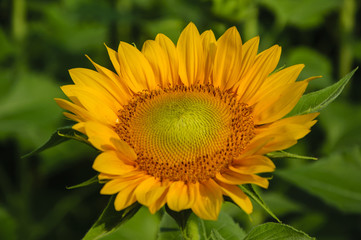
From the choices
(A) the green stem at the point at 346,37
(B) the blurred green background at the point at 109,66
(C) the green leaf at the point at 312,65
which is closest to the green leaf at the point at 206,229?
(B) the blurred green background at the point at 109,66

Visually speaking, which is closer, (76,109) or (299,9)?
(76,109)

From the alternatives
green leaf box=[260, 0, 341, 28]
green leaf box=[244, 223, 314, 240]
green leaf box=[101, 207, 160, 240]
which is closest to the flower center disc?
green leaf box=[244, 223, 314, 240]

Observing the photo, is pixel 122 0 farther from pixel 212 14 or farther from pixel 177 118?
pixel 177 118

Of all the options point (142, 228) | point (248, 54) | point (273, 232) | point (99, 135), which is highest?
point (248, 54)

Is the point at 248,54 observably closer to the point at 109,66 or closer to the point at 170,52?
the point at 170,52

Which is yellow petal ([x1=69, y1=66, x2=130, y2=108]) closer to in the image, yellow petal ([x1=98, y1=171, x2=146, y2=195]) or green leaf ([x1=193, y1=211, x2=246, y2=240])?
yellow petal ([x1=98, y1=171, x2=146, y2=195])

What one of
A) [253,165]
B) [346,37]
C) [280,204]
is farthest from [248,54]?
[346,37]
